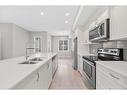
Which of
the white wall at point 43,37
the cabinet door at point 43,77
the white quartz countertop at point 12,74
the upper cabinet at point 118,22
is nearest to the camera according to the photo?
the white quartz countertop at point 12,74

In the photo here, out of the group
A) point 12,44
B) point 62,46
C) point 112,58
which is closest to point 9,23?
point 12,44

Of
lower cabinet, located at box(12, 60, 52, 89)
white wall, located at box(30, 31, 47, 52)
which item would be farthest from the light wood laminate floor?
white wall, located at box(30, 31, 47, 52)

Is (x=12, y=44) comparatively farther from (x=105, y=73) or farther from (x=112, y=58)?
(x=105, y=73)

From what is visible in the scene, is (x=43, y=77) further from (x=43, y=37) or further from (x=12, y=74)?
(x=43, y=37)

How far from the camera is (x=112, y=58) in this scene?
2.94 m

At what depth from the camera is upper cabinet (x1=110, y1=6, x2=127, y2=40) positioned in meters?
1.97

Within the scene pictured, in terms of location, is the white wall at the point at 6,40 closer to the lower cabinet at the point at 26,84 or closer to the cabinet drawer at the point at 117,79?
the lower cabinet at the point at 26,84

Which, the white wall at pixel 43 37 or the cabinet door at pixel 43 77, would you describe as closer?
the cabinet door at pixel 43 77

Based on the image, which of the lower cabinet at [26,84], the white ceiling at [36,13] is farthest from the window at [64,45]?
the lower cabinet at [26,84]

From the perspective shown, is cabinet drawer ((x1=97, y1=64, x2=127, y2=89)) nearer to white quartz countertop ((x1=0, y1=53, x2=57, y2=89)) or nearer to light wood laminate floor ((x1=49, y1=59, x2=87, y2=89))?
white quartz countertop ((x1=0, y1=53, x2=57, y2=89))

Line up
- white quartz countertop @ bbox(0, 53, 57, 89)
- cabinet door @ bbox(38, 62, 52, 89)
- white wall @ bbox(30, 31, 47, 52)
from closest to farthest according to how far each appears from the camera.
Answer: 1. white quartz countertop @ bbox(0, 53, 57, 89)
2. cabinet door @ bbox(38, 62, 52, 89)
3. white wall @ bbox(30, 31, 47, 52)

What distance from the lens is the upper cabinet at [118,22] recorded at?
1975 millimetres

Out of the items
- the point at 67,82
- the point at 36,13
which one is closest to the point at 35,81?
the point at 67,82
